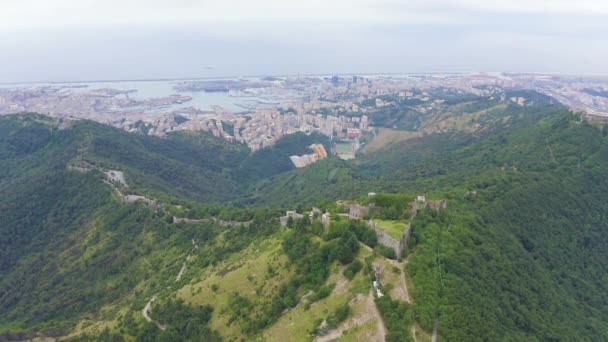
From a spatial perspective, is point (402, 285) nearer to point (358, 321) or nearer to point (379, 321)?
point (379, 321)

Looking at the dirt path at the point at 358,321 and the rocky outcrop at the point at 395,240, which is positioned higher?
the rocky outcrop at the point at 395,240

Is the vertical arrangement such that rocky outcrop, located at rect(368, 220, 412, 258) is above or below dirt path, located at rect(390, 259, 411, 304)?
above

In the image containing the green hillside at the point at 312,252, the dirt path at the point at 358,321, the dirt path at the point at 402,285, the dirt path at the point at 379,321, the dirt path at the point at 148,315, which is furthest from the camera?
the dirt path at the point at 148,315

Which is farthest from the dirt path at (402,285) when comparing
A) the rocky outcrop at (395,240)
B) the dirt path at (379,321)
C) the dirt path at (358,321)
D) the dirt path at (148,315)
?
the dirt path at (148,315)

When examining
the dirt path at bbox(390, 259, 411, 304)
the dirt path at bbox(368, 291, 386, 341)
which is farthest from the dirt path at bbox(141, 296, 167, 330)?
the dirt path at bbox(390, 259, 411, 304)

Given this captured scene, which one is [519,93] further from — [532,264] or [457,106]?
[532,264]

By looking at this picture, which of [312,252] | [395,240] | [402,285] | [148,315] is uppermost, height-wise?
[395,240]

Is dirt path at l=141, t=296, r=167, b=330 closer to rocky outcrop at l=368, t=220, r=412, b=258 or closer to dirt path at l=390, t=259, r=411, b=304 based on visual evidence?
rocky outcrop at l=368, t=220, r=412, b=258

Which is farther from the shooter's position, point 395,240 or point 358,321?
point 395,240

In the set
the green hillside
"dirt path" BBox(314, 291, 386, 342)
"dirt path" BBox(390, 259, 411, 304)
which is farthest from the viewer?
the green hillside

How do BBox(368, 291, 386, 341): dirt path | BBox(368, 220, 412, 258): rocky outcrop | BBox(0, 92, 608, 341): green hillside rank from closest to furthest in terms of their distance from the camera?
1. BBox(368, 291, 386, 341): dirt path
2. BBox(0, 92, 608, 341): green hillside
3. BBox(368, 220, 412, 258): rocky outcrop

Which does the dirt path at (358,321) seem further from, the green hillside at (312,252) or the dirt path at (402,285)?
the dirt path at (402,285)

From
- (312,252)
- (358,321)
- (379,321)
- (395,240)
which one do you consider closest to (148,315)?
(312,252)

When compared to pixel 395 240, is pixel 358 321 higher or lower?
lower
